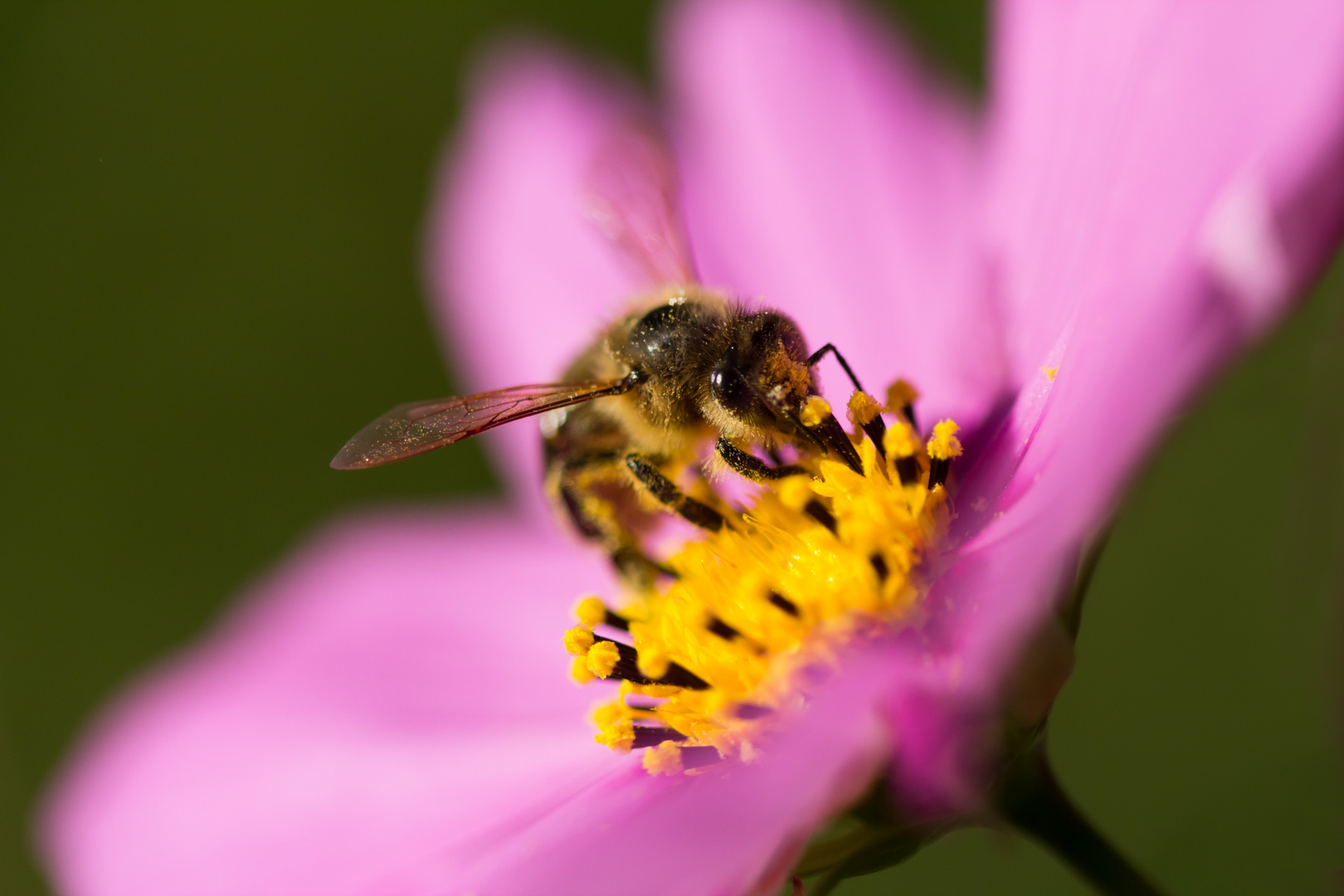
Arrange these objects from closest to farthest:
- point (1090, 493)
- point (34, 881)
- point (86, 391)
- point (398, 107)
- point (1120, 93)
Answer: point (1090, 493) < point (1120, 93) < point (34, 881) < point (86, 391) < point (398, 107)

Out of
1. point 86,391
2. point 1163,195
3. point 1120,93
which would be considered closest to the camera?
point 1163,195

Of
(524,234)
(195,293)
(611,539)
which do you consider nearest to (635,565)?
(611,539)

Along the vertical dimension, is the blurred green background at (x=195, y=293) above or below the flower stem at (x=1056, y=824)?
above

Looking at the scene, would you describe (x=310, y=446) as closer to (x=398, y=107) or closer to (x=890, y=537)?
(x=398, y=107)

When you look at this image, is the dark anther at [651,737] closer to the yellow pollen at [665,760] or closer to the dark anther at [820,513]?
the yellow pollen at [665,760]

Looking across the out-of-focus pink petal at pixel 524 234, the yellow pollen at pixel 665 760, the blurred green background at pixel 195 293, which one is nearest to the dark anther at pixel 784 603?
the yellow pollen at pixel 665 760

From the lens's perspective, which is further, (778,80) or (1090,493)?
(778,80)

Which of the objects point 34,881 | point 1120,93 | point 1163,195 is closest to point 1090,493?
point 1163,195
